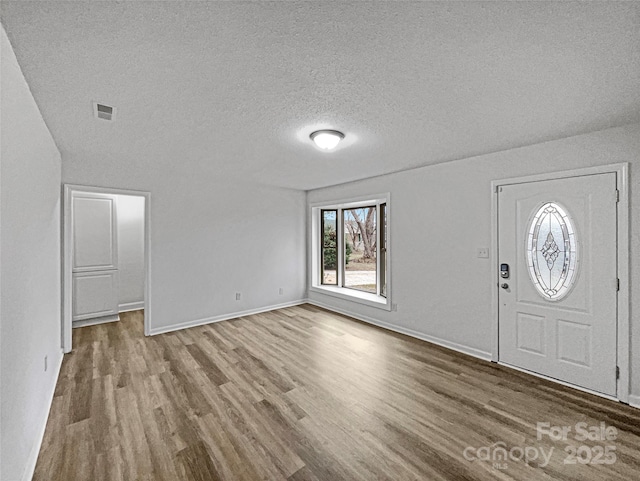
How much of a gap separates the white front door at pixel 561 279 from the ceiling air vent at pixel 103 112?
382cm

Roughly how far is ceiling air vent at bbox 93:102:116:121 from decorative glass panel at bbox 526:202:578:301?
13.1ft

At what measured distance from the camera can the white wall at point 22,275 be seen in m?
1.36

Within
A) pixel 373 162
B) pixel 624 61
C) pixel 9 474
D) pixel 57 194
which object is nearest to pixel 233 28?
pixel 624 61

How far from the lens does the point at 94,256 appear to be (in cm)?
462

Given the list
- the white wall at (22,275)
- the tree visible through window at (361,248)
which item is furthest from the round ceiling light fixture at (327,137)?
the tree visible through window at (361,248)

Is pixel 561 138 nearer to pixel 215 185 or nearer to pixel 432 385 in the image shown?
pixel 432 385

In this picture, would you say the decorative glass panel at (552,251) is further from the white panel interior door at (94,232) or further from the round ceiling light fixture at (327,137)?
the white panel interior door at (94,232)

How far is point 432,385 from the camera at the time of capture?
2.75m

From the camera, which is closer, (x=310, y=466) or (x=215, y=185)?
(x=310, y=466)

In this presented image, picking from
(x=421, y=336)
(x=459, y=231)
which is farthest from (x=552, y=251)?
(x=421, y=336)

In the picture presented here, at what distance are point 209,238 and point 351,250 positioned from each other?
2.71m

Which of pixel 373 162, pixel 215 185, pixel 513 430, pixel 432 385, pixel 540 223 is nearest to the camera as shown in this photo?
pixel 513 430

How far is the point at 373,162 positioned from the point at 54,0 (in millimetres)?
3131

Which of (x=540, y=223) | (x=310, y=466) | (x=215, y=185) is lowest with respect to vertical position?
(x=310, y=466)
